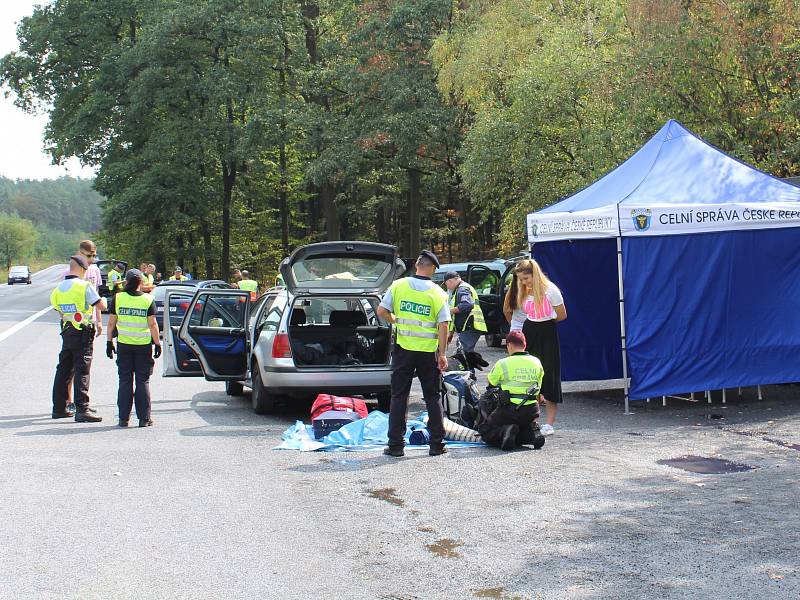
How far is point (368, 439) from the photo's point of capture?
10516 mm

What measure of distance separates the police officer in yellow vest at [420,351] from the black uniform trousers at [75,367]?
14.2 ft

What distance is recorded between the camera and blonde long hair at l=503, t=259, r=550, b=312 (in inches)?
442

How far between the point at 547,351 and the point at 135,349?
4.63 metres

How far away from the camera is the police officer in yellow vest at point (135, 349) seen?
1200 centimetres

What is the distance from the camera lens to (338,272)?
512 inches

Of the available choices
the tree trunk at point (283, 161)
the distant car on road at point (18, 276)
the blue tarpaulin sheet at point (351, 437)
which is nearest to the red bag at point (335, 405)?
the blue tarpaulin sheet at point (351, 437)

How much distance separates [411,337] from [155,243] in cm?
4178

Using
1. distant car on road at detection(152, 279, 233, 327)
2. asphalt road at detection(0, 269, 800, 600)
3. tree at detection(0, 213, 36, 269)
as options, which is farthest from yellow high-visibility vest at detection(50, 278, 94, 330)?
tree at detection(0, 213, 36, 269)

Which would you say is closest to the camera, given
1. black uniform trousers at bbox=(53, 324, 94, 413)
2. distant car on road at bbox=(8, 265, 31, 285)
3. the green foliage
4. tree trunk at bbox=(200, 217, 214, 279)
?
black uniform trousers at bbox=(53, 324, 94, 413)

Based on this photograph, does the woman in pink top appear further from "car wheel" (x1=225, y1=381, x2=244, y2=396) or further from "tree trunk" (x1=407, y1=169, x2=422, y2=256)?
"tree trunk" (x1=407, y1=169, x2=422, y2=256)

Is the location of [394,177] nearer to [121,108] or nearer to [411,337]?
[121,108]

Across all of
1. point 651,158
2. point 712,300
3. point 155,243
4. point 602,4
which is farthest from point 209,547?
point 155,243

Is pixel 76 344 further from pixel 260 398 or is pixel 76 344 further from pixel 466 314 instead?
pixel 466 314

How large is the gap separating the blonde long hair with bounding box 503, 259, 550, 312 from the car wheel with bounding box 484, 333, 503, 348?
11.0 metres
